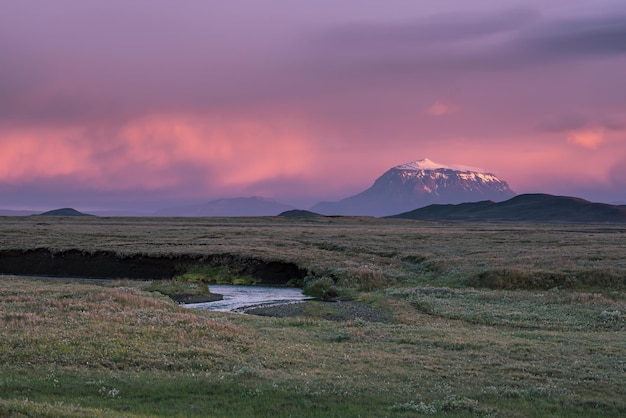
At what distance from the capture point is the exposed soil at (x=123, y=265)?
63.8 metres

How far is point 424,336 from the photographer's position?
2816 centimetres

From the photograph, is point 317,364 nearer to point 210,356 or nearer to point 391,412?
point 210,356

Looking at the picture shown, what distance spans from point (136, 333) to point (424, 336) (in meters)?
12.1

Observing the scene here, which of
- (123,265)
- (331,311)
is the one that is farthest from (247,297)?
(123,265)

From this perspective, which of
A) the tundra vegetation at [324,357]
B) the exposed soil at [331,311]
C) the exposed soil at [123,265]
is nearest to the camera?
the tundra vegetation at [324,357]

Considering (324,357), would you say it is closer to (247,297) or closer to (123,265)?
(247,297)

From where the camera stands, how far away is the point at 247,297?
5081 cm

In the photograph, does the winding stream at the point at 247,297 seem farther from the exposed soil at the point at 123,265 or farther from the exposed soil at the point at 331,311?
the exposed soil at the point at 123,265

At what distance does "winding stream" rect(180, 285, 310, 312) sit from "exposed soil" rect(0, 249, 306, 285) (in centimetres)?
484

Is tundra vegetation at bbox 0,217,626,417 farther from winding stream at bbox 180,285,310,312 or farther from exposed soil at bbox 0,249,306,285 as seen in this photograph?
exposed soil at bbox 0,249,306,285

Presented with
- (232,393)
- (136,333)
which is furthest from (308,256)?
(232,393)

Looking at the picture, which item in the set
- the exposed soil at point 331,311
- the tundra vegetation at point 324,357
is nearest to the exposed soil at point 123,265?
the exposed soil at point 331,311

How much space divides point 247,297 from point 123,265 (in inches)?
903

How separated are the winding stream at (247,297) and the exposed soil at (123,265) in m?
4.84
